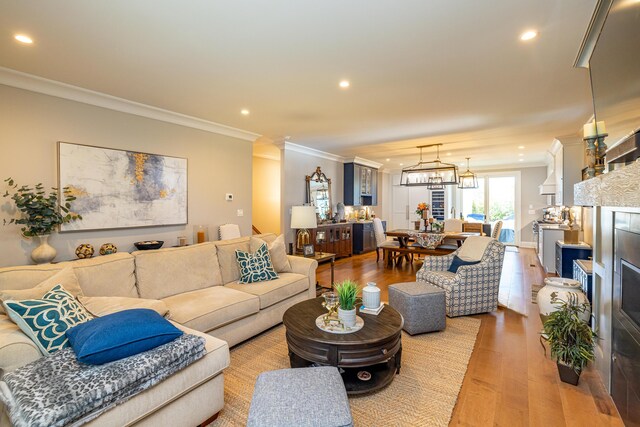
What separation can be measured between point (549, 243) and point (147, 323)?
22.4 ft

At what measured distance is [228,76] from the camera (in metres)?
2.96

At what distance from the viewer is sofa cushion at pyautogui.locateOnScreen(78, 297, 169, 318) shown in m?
2.18

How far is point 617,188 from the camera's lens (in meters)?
1.54

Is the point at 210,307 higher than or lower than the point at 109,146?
lower

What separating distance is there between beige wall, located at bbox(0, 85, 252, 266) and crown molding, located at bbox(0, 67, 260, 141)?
0.19ft

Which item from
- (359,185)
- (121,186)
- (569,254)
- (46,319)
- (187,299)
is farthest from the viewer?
(359,185)

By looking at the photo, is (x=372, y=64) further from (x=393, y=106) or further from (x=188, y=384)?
(x=188, y=384)

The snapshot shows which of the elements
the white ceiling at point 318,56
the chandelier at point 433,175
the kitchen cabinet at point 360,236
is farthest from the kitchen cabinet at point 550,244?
the kitchen cabinet at point 360,236

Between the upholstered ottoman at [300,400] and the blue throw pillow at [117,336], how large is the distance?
0.66m

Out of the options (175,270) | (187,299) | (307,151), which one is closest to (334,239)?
(307,151)

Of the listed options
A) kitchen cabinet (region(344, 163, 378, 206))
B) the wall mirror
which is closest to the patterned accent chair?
the wall mirror

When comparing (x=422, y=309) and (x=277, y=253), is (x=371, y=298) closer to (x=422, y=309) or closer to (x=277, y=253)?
(x=422, y=309)

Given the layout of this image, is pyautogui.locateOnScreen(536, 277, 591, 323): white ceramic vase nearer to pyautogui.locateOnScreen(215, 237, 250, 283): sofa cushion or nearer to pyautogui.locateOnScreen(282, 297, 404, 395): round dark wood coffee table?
pyautogui.locateOnScreen(282, 297, 404, 395): round dark wood coffee table

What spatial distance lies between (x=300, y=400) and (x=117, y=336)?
1032 millimetres
